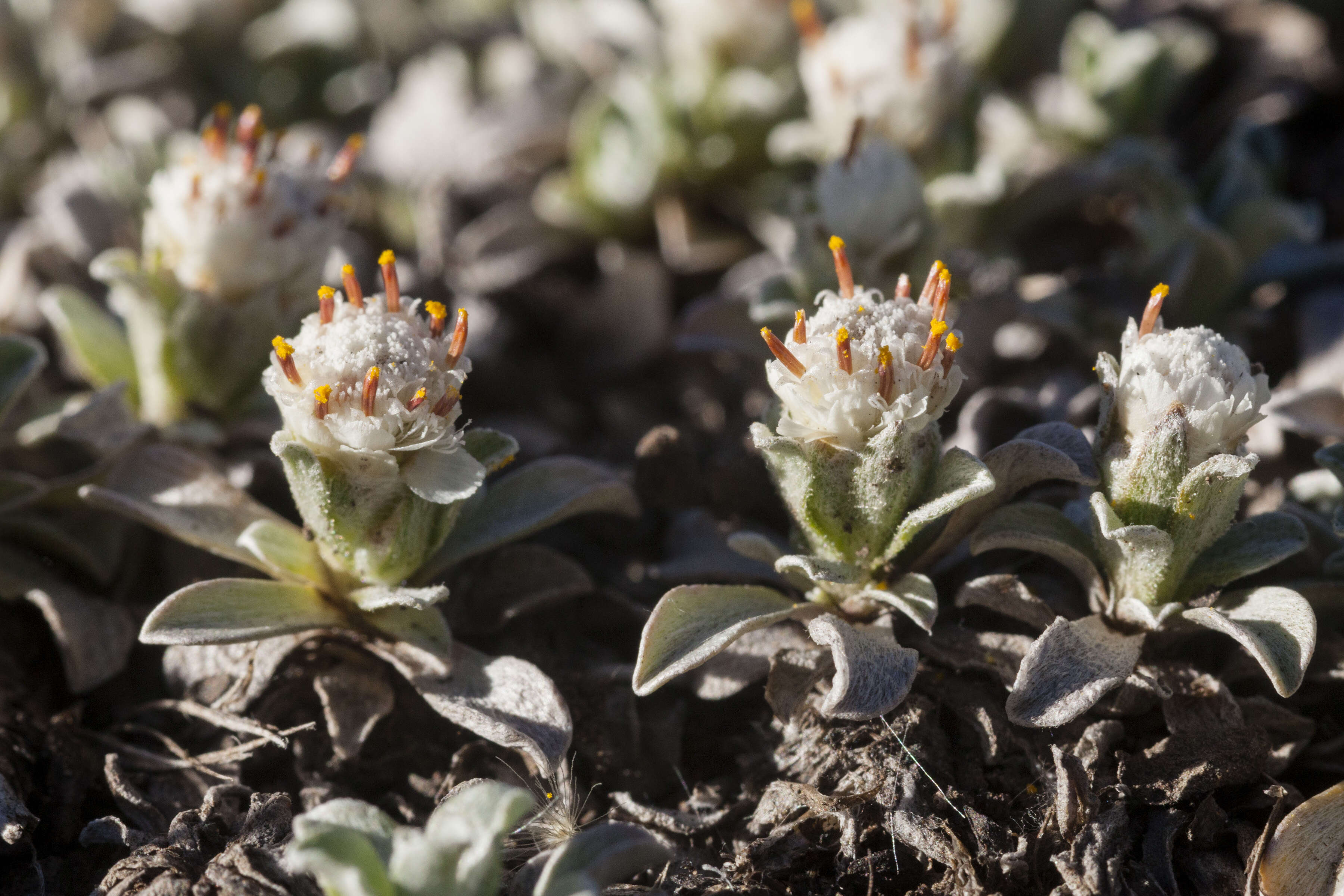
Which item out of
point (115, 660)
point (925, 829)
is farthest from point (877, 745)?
point (115, 660)

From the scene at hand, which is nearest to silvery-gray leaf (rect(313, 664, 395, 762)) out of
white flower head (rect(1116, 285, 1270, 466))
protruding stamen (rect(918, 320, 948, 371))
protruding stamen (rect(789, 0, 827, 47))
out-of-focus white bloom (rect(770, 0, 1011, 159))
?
protruding stamen (rect(918, 320, 948, 371))

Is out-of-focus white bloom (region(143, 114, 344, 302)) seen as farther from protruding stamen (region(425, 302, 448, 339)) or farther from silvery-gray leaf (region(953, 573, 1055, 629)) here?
silvery-gray leaf (region(953, 573, 1055, 629))

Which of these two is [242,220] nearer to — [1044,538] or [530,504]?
[530,504]

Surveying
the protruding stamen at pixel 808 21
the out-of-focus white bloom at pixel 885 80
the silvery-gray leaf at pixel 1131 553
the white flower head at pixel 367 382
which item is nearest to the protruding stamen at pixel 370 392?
the white flower head at pixel 367 382

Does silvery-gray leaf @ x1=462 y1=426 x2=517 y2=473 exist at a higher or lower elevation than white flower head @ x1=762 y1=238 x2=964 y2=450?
lower

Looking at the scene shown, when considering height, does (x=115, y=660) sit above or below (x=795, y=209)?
below

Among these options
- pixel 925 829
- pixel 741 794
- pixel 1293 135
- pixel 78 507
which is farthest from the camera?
pixel 1293 135

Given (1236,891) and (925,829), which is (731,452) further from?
(1236,891)
